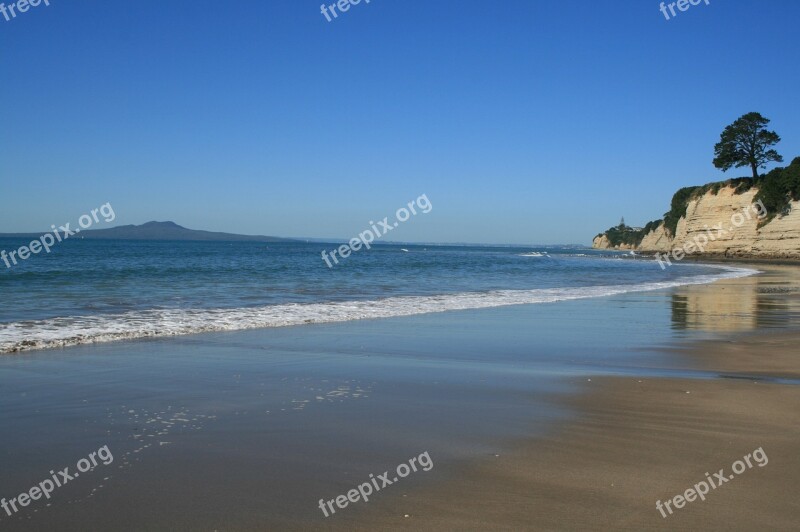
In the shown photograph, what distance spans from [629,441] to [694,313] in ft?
41.9

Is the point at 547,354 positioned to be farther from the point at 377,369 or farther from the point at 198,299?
the point at 198,299

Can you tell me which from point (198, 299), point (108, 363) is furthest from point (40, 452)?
point (198, 299)

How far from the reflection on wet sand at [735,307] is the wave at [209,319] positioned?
13.7 feet

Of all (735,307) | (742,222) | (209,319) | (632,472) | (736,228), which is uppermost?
(742,222)

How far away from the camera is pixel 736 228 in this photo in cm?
6712

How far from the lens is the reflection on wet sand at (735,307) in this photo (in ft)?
46.4

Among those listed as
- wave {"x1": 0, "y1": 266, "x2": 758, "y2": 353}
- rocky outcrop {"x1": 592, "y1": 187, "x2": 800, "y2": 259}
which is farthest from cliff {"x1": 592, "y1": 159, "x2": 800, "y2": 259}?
wave {"x1": 0, "y1": 266, "x2": 758, "y2": 353}

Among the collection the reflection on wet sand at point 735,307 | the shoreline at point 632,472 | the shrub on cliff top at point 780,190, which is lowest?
the reflection on wet sand at point 735,307

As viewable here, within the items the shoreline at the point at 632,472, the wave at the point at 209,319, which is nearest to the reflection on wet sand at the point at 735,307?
the wave at the point at 209,319

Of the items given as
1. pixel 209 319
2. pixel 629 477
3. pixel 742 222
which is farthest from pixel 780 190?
pixel 629 477

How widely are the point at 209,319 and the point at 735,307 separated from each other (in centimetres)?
1452

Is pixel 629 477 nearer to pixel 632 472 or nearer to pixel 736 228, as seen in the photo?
pixel 632 472

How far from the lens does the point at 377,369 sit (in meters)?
8.52

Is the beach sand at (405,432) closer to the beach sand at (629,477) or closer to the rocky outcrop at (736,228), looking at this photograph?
the beach sand at (629,477)
